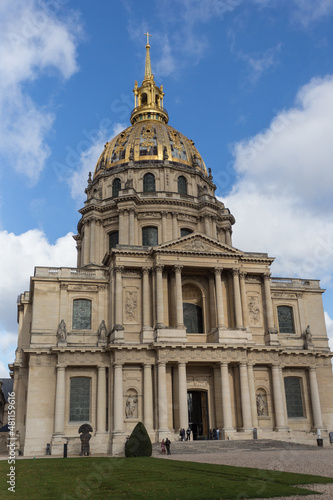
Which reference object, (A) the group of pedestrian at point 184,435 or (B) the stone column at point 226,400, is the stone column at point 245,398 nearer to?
(B) the stone column at point 226,400

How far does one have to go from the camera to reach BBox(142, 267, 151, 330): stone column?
4491 centimetres

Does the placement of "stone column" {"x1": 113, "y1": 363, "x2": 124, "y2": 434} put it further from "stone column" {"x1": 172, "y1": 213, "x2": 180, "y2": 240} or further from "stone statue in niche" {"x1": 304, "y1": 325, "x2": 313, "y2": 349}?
"stone column" {"x1": 172, "y1": 213, "x2": 180, "y2": 240}

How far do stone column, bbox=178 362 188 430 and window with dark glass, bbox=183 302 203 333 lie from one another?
6029 mm

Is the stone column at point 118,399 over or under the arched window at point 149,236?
under

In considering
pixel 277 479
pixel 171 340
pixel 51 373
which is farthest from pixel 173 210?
pixel 277 479

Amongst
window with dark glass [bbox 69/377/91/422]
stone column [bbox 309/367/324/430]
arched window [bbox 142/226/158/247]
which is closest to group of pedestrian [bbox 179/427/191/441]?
window with dark glass [bbox 69/377/91/422]

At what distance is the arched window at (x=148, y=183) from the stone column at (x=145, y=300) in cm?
1644

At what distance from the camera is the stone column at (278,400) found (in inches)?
1743

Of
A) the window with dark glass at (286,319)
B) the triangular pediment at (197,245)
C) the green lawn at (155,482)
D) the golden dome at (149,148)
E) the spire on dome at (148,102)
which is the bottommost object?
the green lawn at (155,482)

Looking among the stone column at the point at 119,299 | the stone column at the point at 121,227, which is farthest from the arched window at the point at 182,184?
the stone column at the point at 119,299

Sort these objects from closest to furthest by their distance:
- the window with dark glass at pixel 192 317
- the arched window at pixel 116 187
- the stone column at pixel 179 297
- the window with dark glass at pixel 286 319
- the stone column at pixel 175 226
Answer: the stone column at pixel 179 297 → the window with dark glass at pixel 192 317 → the window with dark glass at pixel 286 319 → the stone column at pixel 175 226 → the arched window at pixel 116 187

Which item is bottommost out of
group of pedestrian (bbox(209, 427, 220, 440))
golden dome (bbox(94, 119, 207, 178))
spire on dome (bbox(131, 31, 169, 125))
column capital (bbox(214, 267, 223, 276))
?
group of pedestrian (bbox(209, 427, 220, 440))

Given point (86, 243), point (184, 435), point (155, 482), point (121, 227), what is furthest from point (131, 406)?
point (155, 482)

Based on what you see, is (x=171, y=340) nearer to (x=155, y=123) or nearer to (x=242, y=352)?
(x=242, y=352)
